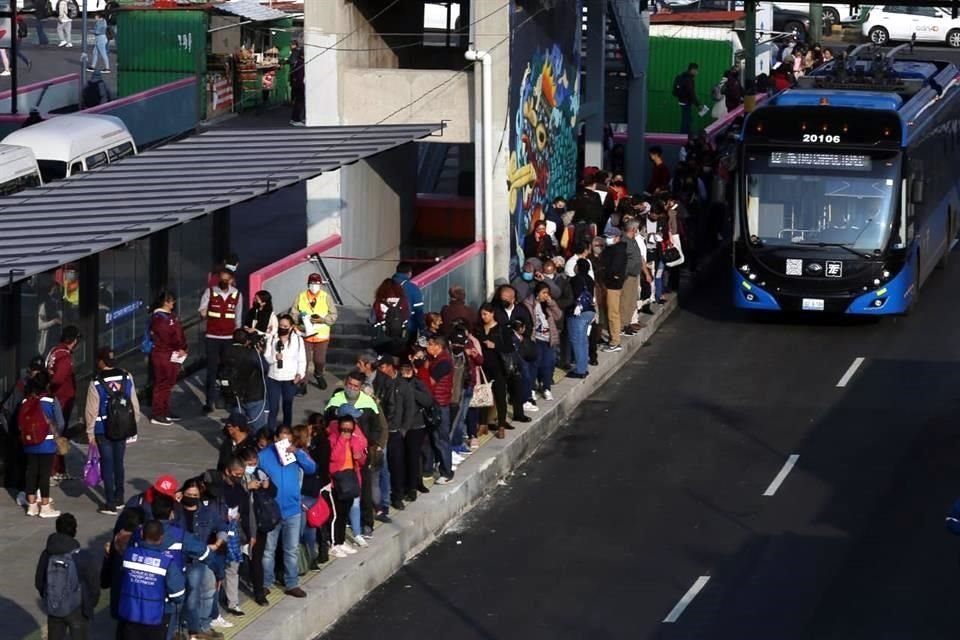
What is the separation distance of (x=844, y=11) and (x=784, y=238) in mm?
40212

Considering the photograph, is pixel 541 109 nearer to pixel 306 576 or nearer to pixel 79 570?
pixel 306 576

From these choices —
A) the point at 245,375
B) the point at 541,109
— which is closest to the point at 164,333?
the point at 245,375

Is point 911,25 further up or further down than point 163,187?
further down

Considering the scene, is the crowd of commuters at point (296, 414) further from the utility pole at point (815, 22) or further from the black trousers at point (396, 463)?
the utility pole at point (815, 22)

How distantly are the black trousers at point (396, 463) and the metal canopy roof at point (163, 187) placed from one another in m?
2.83

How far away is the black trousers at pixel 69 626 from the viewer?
14797mm

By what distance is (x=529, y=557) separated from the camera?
18.9m

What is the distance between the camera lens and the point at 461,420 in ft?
68.5

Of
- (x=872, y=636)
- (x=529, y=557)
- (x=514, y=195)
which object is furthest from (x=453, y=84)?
(x=872, y=636)

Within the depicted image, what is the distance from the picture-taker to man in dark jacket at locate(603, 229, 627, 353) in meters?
25.4

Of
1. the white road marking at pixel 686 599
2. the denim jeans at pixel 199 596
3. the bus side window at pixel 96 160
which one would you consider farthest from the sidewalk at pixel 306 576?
the bus side window at pixel 96 160

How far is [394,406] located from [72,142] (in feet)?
39.4

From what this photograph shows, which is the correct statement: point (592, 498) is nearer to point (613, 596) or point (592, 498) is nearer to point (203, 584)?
point (613, 596)

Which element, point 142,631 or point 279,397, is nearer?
point 142,631
